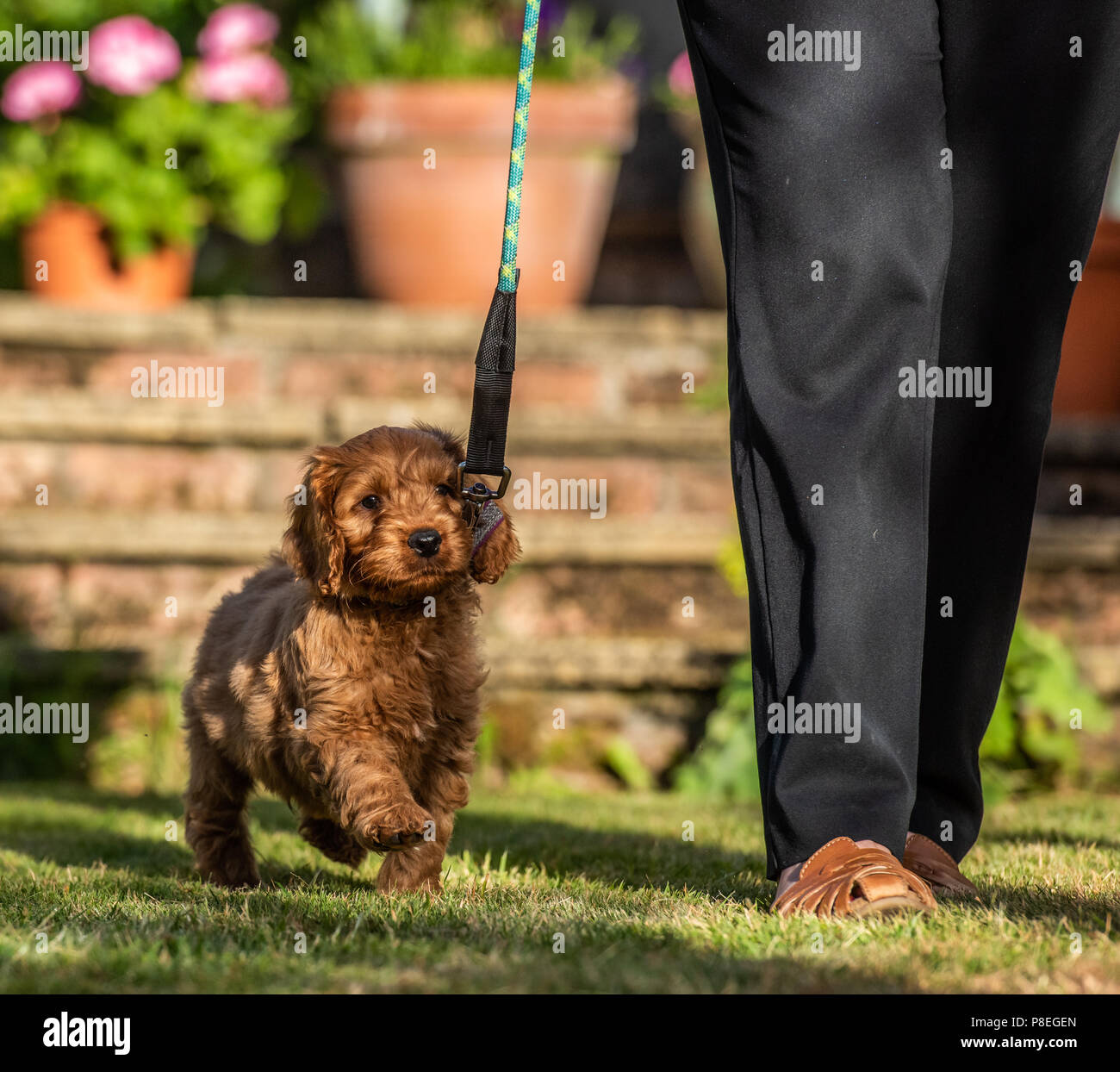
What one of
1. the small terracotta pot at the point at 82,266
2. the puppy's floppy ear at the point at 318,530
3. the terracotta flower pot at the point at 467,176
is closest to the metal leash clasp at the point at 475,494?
the puppy's floppy ear at the point at 318,530

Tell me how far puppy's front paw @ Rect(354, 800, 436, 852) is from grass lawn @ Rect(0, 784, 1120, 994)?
0.10 m

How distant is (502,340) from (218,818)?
1.41 m

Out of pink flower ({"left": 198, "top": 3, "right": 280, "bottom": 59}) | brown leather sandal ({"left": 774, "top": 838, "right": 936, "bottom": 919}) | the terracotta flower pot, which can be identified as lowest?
brown leather sandal ({"left": 774, "top": 838, "right": 936, "bottom": 919})

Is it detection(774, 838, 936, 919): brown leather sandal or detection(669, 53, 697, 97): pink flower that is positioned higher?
detection(669, 53, 697, 97): pink flower

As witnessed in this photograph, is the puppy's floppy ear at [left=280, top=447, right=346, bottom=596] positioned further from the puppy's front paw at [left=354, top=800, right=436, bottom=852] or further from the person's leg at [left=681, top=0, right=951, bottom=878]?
the person's leg at [left=681, top=0, right=951, bottom=878]

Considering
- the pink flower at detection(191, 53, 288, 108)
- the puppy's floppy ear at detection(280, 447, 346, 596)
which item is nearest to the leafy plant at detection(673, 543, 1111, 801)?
the puppy's floppy ear at detection(280, 447, 346, 596)

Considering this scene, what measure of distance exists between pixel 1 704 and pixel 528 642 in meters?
1.79

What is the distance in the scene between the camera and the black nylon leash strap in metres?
2.73

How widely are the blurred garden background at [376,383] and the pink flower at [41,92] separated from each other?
0.04 feet

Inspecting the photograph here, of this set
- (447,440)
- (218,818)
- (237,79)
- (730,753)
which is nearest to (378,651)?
(447,440)

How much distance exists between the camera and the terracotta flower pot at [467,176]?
6375mm

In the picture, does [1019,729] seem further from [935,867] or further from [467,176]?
[467,176]
